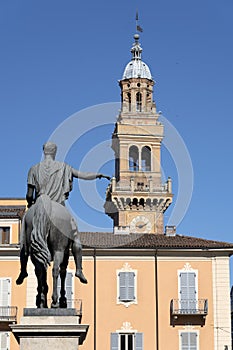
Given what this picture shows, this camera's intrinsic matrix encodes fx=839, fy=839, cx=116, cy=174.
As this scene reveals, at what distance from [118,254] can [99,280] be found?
176 cm

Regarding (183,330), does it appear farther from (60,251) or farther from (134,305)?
(60,251)

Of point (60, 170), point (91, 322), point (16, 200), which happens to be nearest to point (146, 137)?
point (16, 200)

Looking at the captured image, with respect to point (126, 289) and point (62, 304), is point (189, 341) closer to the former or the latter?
point (126, 289)

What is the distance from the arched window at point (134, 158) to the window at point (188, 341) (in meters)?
40.1

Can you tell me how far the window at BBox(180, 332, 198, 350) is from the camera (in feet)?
146

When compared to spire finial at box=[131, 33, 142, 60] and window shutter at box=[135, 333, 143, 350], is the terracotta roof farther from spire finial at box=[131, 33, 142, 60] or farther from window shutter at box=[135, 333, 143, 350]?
spire finial at box=[131, 33, 142, 60]

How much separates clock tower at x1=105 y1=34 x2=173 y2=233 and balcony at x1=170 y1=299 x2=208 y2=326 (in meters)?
32.0

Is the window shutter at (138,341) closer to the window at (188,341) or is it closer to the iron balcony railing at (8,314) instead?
the window at (188,341)

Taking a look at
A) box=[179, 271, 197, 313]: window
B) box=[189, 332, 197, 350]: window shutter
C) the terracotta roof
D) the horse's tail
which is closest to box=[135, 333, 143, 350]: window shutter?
box=[189, 332, 197, 350]: window shutter

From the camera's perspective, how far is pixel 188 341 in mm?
44625

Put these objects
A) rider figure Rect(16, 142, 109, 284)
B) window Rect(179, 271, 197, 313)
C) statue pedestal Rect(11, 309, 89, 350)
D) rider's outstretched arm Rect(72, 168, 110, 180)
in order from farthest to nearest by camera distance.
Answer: window Rect(179, 271, 197, 313)
rider's outstretched arm Rect(72, 168, 110, 180)
rider figure Rect(16, 142, 109, 284)
statue pedestal Rect(11, 309, 89, 350)

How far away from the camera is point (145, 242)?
4675 cm

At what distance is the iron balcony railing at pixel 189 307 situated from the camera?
44866mm

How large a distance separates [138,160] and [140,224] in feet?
25.1
